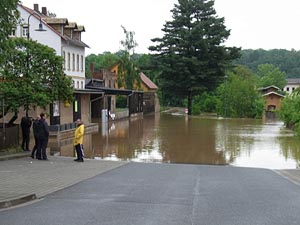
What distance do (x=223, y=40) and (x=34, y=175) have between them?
195ft

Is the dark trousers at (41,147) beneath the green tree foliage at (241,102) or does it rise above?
beneath

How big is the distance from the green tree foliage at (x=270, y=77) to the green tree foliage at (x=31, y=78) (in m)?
135

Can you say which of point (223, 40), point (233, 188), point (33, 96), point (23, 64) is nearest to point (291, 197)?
point (233, 188)

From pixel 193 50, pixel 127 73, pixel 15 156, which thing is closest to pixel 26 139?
pixel 15 156

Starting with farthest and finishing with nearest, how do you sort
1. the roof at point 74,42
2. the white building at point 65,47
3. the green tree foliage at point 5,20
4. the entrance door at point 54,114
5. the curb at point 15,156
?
the roof at point 74,42 → the white building at point 65,47 → the entrance door at point 54,114 → the curb at point 15,156 → the green tree foliage at point 5,20

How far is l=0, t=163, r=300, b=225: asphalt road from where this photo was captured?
870 cm

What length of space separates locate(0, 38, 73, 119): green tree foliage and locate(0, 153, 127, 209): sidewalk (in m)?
2.62

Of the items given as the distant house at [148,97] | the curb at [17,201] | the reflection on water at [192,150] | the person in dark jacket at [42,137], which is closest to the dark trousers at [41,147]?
the person in dark jacket at [42,137]

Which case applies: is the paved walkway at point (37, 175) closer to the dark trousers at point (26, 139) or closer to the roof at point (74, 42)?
the dark trousers at point (26, 139)

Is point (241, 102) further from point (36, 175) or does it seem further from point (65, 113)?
point (36, 175)

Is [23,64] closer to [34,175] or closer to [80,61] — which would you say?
[34,175]

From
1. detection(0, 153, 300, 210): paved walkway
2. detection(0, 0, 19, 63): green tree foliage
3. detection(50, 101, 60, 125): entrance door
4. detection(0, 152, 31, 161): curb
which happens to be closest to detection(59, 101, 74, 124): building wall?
detection(50, 101, 60, 125): entrance door

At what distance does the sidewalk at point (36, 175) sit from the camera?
1130 cm

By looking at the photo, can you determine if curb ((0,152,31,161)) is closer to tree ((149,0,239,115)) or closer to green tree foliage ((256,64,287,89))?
tree ((149,0,239,115))
